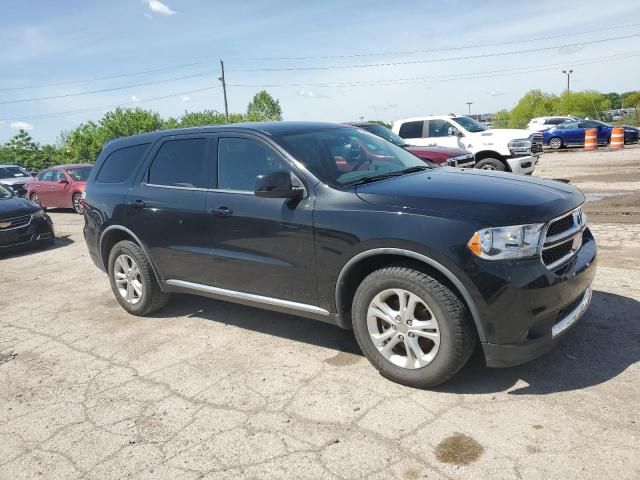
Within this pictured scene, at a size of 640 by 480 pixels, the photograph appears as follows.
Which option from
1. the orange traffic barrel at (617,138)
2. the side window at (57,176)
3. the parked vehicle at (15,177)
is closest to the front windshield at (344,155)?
the side window at (57,176)

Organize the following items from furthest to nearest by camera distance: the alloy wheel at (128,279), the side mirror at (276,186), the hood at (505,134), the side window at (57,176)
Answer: the side window at (57,176), the hood at (505,134), the alloy wheel at (128,279), the side mirror at (276,186)

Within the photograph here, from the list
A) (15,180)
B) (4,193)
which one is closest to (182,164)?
(4,193)

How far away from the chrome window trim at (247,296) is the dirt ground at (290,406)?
429 millimetres

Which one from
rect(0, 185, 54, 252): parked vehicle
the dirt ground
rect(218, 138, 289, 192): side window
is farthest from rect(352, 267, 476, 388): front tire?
rect(0, 185, 54, 252): parked vehicle

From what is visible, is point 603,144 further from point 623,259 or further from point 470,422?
point 470,422

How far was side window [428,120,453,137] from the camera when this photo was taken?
13141 mm

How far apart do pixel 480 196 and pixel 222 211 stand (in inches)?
80.5

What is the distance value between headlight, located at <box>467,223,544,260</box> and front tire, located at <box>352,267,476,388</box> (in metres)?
0.34

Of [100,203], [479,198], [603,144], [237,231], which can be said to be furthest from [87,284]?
[603,144]

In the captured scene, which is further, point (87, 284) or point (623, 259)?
point (87, 284)

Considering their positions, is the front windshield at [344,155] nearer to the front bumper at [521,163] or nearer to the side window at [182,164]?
the side window at [182,164]

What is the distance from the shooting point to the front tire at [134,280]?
516cm

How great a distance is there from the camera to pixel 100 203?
18.1 feet

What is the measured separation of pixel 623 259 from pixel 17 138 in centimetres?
6788
